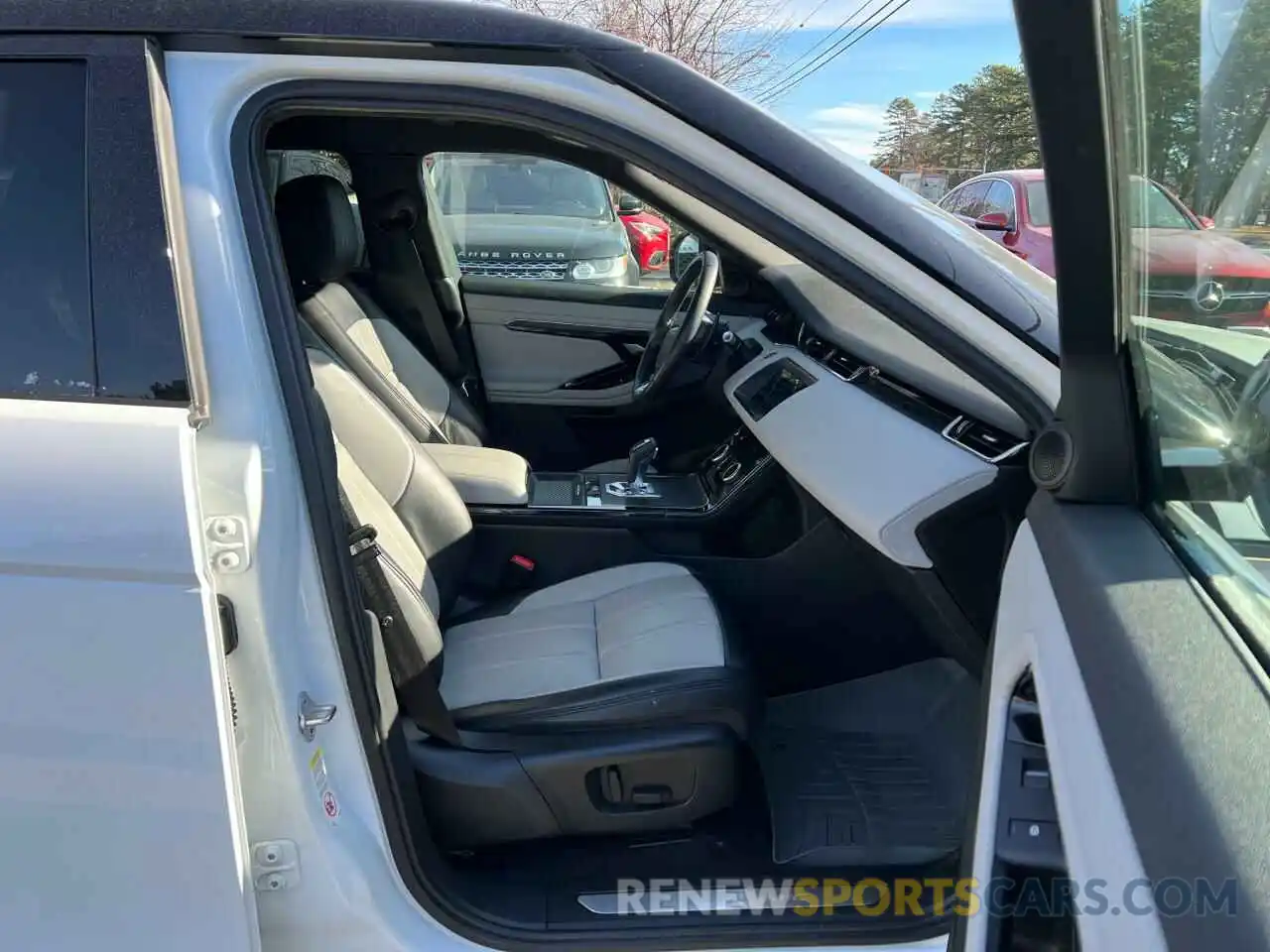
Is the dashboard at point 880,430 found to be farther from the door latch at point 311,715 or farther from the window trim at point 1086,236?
the door latch at point 311,715

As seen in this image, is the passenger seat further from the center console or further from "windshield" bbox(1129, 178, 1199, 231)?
"windshield" bbox(1129, 178, 1199, 231)

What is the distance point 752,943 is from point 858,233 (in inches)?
41.5

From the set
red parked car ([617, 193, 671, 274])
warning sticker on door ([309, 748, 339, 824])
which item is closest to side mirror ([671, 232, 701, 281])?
warning sticker on door ([309, 748, 339, 824])

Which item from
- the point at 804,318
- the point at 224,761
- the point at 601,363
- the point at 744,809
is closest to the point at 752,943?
the point at 744,809

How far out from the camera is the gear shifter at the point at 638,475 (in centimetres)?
283

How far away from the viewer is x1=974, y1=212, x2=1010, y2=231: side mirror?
24.4ft

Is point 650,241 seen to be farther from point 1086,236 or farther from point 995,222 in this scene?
point 1086,236

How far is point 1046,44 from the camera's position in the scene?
92 centimetres

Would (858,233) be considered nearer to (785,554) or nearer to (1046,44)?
(1046,44)

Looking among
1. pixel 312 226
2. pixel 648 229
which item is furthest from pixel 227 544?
pixel 648 229

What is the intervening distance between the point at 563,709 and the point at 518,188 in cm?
391

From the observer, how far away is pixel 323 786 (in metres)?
1.30

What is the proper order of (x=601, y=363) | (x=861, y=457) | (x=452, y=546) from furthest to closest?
(x=601, y=363) < (x=452, y=546) < (x=861, y=457)

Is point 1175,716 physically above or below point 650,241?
below
